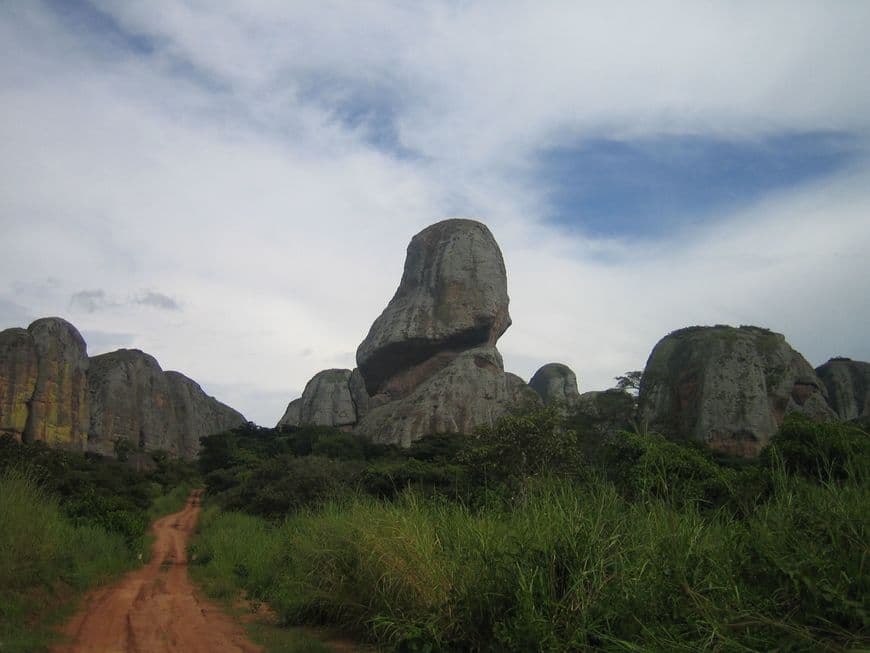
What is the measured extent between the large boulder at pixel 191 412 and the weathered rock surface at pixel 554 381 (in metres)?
31.6

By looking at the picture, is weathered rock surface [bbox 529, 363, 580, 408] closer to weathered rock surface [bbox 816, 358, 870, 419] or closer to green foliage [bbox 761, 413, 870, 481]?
weathered rock surface [bbox 816, 358, 870, 419]

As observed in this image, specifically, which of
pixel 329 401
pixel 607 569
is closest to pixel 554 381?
pixel 329 401

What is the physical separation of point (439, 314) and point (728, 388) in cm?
1983

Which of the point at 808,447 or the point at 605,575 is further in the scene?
the point at 808,447

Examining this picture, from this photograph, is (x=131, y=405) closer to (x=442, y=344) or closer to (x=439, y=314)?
(x=442, y=344)

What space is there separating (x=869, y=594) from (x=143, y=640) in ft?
25.0

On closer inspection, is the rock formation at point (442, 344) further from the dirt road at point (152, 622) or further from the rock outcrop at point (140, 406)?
the dirt road at point (152, 622)

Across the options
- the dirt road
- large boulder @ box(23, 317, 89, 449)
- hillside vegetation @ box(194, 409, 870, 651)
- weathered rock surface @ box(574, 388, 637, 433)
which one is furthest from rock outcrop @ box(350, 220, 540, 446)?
hillside vegetation @ box(194, 409, 870, 651)

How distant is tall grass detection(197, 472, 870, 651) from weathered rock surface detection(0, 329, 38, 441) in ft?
141

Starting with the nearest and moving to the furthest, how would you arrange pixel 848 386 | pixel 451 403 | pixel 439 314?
pixel 451 403 < pixel 439 314 < pixel 848 386

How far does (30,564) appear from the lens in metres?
10.8

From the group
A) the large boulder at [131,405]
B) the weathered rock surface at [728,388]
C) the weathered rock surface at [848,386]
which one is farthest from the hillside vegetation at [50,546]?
the weathered rock surface at [848,386]

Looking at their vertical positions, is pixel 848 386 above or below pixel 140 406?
above

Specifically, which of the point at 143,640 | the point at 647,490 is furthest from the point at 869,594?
the point at 143,640
